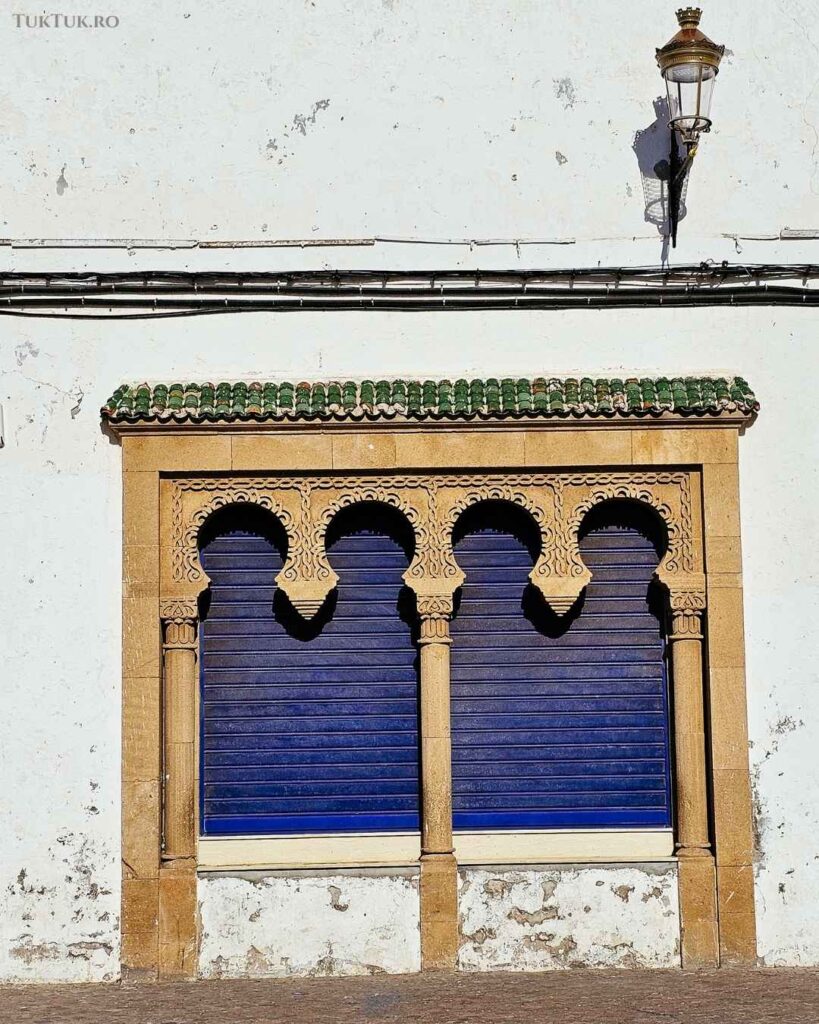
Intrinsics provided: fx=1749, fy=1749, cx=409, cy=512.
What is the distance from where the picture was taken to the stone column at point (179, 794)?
11047mm

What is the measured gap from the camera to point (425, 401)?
11.2m

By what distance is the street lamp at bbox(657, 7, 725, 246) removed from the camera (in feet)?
36.2

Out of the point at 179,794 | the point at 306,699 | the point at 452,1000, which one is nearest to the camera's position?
the point at 452,1000

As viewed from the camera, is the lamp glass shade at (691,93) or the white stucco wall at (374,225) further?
the white stucco wall at (374,225)

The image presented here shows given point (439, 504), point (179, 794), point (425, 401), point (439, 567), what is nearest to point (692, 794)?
point (439, 567)

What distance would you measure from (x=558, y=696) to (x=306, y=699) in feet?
5.44

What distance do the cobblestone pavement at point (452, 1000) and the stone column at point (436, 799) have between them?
253mm

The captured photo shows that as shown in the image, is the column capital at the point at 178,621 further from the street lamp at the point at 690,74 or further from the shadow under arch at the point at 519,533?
the street lamp at the point at 690,74

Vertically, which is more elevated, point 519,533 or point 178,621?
point 519,533

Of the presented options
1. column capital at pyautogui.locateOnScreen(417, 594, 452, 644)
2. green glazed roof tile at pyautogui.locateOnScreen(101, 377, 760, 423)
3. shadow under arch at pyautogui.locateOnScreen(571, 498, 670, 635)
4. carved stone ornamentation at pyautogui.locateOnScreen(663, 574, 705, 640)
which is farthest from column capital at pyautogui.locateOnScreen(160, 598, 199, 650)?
carved stone ornamentation at pyautogui.locateOnScreen(663, 574, 705, 640)

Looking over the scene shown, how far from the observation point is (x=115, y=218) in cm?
1153

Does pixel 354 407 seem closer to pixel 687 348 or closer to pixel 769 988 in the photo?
pixel 687 348

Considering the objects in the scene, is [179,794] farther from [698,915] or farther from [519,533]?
[698,915]

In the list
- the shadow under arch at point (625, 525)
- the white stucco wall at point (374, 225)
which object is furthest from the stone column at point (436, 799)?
the white stucco wall at point (374, 225)
